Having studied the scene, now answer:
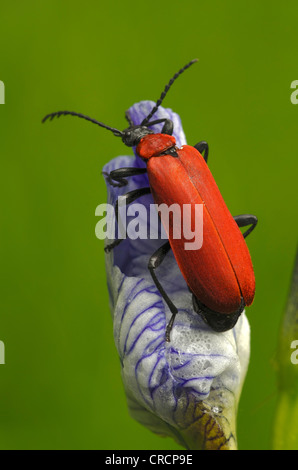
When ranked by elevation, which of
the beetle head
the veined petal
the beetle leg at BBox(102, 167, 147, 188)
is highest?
the beetle head

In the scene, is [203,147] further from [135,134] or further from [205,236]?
[205,236]

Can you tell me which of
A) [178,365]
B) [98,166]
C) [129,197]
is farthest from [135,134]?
[178,365]

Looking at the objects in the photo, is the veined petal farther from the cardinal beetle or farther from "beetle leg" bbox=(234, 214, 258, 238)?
Result: "beetle leg" bbox=(234, 214, 258, 238)

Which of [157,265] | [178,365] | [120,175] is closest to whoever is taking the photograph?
[178,365]

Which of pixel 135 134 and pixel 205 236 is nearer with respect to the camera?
pixel 205 236

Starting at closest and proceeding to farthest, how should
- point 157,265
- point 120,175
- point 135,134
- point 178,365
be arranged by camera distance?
point 178,365 < point 157,265 < point 120,175 < point 135,134

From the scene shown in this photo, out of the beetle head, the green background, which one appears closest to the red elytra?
the beetle head
